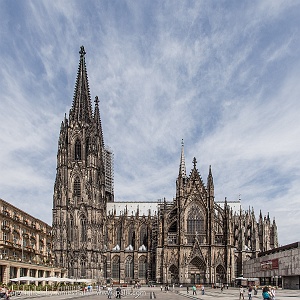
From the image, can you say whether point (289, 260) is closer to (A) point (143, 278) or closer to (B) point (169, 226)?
(B) point (169, 226)

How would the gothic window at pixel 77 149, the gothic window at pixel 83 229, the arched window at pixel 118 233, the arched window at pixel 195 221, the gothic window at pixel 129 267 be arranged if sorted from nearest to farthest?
1. the arched window at pixel 195 221
2. the gothic window at pixel 83 229
3. the gothic window at pixel 77 149
4. the gothic window at pixel 129 267
5. the arched window at pixel 118 233

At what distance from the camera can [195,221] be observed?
109500mm

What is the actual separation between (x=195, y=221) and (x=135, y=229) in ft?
56.2

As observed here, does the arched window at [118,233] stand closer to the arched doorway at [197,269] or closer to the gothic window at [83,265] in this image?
the gothic window at [83,265]

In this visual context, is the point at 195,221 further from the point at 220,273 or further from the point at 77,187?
the point at 77,187

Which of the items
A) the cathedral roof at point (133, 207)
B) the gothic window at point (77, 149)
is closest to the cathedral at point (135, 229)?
the gothic window at point (77, 149)

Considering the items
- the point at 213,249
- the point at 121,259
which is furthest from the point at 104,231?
the point at 213,249

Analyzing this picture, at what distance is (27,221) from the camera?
91.8 metres

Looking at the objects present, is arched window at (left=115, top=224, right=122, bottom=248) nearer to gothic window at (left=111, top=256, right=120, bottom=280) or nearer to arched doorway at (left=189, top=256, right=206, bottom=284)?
gothic window at (left=111, top=256, right=120, bottom=280)

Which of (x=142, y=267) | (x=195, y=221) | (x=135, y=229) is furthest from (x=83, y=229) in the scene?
(x=195, y=221)

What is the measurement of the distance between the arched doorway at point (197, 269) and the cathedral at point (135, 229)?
0.21 metres

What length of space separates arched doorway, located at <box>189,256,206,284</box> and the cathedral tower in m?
21.3

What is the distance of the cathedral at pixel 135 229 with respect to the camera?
107 m

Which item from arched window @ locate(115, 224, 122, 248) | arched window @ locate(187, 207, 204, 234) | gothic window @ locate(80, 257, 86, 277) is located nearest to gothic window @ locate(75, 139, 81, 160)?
arched window @ locate(115, 224, 122, 248)
